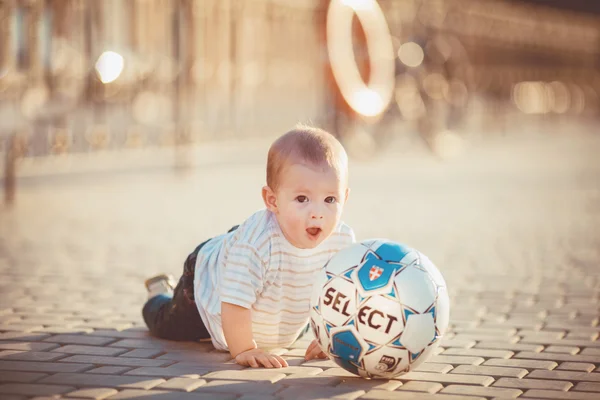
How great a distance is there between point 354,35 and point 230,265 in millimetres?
12792

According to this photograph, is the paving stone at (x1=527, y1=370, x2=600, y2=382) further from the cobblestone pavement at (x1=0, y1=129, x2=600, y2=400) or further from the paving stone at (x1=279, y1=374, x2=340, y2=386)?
the paving stone at (x1=279, y1=374, x2=340, y2=386)

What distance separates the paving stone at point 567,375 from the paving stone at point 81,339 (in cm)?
205

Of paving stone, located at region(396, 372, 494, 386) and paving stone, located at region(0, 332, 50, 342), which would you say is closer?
paving stone, located at region(396, 372, 494, 386)

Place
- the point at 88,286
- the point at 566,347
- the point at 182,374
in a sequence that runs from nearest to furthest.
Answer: the point at 182,374 → the point at 566,347 → the point at 88,286

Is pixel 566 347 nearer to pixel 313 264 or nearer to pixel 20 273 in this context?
pixel 313 264

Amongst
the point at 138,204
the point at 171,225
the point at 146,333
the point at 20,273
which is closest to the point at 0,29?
the point at 138,204

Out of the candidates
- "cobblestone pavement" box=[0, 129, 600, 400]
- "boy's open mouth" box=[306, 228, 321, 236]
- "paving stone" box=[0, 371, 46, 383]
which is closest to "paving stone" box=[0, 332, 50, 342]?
"cobblestone pavement" box=[0, 129, 600, 400]

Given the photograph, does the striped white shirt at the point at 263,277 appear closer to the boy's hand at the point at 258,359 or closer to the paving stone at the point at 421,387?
the boy's hand at the point at 258,359

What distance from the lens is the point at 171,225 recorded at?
32.1ft

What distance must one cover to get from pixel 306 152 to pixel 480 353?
1377mm

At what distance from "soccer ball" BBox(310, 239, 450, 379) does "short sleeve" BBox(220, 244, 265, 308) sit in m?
0.36

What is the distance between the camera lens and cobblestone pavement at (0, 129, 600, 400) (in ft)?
13.9

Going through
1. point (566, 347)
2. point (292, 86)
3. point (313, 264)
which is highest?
point (292, 86)

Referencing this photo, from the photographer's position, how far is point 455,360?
4.76 metres
